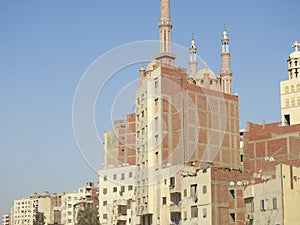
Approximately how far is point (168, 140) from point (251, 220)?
19.7 meters

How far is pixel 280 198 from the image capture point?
4816 cm

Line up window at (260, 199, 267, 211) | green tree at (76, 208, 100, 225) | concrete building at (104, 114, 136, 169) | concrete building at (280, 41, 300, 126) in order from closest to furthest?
window at (260, 199, 267, 211) < green tree at (76, 208, 100, 225) < concrete building at (280, 41, 300, 126) < concrete building at (104, 114, 136, 169)

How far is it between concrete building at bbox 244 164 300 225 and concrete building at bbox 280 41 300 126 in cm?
3931

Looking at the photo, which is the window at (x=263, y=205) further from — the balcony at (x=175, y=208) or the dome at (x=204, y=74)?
the dome at (x=204, y=74)

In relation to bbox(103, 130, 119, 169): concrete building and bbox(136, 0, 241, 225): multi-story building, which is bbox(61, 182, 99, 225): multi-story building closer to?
bbox(103, 130, 119, 169): concrete building

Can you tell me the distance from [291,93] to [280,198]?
45017mm

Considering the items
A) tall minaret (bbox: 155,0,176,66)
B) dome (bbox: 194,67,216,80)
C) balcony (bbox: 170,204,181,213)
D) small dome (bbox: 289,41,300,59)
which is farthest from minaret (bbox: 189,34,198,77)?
balcony (bbox: 170,204,181,213)

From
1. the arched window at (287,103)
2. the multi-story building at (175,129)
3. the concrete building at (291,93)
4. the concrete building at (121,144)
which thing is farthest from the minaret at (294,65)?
the concrete building at (121,144)

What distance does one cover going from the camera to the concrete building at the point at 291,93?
3519 inches

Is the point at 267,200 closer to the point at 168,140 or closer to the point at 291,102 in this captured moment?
the point at 168,140

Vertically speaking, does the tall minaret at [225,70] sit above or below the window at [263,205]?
above

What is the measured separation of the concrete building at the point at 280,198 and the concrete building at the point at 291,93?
39.3m

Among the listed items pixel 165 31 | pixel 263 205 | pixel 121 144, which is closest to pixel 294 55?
pixel 165 31

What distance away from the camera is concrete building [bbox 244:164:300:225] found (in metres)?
48.1
